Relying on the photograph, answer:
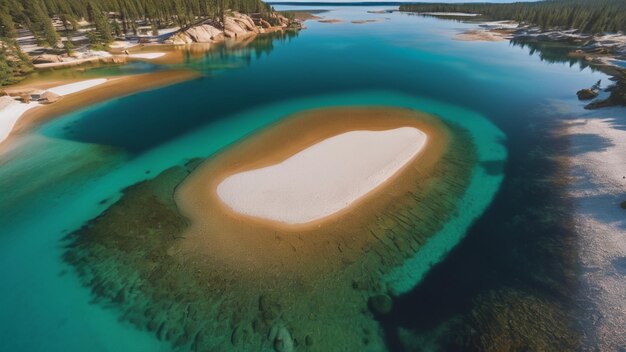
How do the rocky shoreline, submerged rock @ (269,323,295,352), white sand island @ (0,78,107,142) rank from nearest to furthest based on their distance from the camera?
submerged rock @ (269,323,295,352) < white sand island @ (0,78,107,142) < the rocky shoreline

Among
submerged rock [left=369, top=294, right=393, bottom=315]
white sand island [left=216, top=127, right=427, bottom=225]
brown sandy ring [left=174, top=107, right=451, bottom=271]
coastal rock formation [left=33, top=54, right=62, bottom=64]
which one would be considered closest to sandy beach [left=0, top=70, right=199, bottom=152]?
coastal rock formation [left=33, top=54, right=62, bottom=64]

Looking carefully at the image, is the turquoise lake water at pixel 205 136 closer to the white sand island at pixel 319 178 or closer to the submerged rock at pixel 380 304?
the submerged rock at pixel 380 304

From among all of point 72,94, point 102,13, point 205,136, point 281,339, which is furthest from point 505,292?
point 102,13

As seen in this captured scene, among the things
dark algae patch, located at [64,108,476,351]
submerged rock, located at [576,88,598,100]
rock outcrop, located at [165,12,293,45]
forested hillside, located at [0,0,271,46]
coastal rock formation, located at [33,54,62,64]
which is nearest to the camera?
dark algae patch, located at [64,108,476,351]

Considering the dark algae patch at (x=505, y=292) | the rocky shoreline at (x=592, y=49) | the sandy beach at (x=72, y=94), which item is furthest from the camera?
the rocky shoreline at (x=592, y=49)

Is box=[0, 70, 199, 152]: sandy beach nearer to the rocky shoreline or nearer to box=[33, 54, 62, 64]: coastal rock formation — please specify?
box=[33, 54, 62, 64]: coastal rock formation

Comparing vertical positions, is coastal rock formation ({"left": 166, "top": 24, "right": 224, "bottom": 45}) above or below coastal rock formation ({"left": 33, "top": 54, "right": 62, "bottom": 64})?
above

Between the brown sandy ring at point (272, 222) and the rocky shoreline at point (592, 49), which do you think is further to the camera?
the rocky shoreline at point (592, 49)

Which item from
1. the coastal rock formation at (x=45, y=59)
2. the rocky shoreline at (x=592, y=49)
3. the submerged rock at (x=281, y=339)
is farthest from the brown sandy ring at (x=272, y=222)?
the coastal rock formation at (x=45, y=59)
